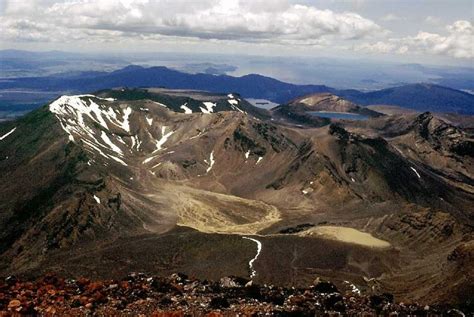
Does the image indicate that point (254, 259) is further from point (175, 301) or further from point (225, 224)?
point (175, 301)

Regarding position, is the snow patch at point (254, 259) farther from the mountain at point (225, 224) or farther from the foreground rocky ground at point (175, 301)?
the foreground rocky ground at point (175, 301)

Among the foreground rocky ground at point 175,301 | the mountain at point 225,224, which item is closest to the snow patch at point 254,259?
the mountain at point 225,224

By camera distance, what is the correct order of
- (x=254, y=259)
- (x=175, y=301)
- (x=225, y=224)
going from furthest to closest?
(x=225, y=224), (x=254, y=259), (x=175, y=301)

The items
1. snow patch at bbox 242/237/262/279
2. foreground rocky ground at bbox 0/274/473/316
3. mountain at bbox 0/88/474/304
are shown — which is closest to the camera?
foreground rocky ground at bbox 0/274/473/316

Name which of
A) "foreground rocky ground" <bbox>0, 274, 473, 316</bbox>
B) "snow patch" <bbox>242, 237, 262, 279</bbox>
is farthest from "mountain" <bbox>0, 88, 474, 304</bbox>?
"foreground rocky ground" <bbox>0, 274, 473, 316</bbox>

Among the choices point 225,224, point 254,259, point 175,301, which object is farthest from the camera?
point 225,224

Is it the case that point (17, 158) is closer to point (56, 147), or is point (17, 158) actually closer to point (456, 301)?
point (56, 147)

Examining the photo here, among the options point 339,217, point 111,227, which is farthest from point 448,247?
point 111,227

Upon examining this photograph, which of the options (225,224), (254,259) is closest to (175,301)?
(254,259)

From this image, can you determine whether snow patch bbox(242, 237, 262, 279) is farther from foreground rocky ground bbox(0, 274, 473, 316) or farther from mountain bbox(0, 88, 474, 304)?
foreground rocky ground bbox(0, 274, 473, 316)
